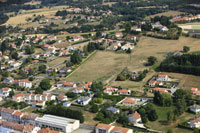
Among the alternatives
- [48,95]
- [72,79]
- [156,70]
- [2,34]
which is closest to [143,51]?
[156,70]

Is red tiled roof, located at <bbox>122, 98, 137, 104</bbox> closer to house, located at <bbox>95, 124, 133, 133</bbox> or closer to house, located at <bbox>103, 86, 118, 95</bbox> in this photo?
house, located at <bbox>103, 86, 118, 95</bbox>

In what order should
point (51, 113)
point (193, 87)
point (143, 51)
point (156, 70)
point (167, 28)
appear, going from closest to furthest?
point (51, 113), point (193, 87), point (156, 70), point (143, 51), point (167, 28)

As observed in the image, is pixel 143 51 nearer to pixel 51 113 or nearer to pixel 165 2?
pixel 51 113

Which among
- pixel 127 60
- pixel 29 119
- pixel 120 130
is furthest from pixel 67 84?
pixel 120 130

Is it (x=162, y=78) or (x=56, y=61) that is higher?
(x=162, y=78)

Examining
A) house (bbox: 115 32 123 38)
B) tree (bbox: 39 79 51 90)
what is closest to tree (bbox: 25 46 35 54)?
house (bbox: 115 32 123 38)

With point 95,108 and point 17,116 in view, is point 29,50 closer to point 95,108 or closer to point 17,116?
point 17,116
